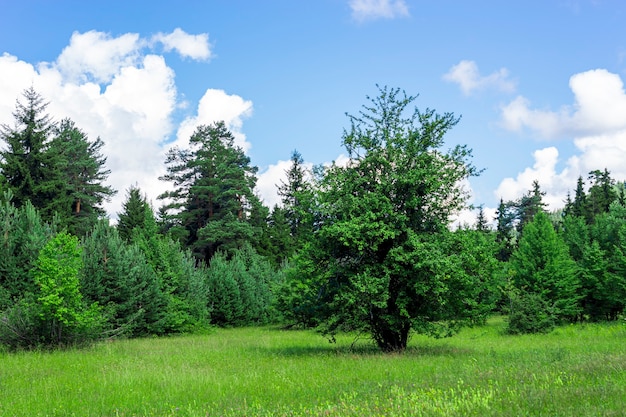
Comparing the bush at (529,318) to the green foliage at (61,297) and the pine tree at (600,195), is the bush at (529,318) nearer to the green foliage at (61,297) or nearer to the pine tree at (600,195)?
the green foliage at (61,297)

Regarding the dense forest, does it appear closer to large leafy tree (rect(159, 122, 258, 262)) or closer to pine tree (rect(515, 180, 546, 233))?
large leafy tree (rect(159, 122, 258, 262))

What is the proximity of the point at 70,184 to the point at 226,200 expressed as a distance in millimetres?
15822

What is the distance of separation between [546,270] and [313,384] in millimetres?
28069

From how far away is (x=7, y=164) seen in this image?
118ft

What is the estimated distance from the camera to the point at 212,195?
2151 inches

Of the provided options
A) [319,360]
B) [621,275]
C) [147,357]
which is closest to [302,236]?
[319,360]

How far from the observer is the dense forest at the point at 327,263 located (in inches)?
639

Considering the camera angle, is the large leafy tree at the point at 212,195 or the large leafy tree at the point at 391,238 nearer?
the large leafy tree at the point at 391,238

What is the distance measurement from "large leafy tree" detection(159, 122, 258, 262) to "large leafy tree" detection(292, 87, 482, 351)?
113 feet

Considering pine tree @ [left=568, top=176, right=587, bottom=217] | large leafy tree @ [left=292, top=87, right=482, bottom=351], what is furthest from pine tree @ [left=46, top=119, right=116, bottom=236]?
pine tree @ [left=568, top=176, right=587, bottom=217]

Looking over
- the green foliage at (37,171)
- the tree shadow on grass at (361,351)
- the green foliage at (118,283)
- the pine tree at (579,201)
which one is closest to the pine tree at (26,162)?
the green foliage at (37,171)

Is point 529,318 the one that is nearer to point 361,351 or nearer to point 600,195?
point 361,351

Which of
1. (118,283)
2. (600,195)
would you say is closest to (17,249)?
(118,283)

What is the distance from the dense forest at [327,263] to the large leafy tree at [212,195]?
23.6 feet
